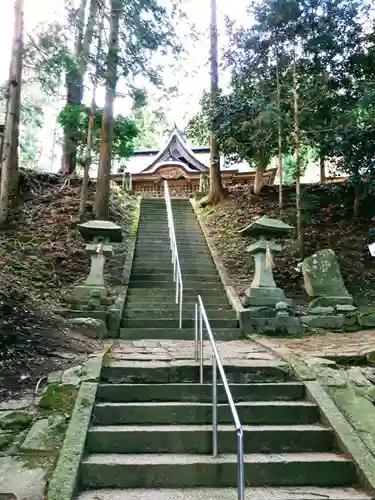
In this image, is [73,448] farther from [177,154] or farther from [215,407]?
[177,154]

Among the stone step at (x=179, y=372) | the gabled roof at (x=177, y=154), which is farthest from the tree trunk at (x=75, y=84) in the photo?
the gabled roof at (x=177, y=154)

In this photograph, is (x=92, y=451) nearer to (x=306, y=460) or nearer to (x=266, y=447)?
(x=266, y=447)

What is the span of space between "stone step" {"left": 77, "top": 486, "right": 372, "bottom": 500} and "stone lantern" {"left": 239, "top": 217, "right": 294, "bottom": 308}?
4.39m

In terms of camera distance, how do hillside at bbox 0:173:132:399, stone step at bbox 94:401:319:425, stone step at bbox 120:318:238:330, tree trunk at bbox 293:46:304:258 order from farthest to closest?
1. tree trunk at bbox 293:46:304:258
2. stone step at bbox 120:318:238:330
3. hillside at bbox 0:173:132:399
4. stone step at bbox 94:401:319:425

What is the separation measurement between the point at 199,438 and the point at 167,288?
5.22 meters

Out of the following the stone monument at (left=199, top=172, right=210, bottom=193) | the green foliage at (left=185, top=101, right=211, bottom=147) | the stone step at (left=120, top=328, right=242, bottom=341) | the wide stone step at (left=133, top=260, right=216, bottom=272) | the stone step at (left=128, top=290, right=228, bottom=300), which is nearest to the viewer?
the stone step at (left=120, top=328, right=242, bottom=341)

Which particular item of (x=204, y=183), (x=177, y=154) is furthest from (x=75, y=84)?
(x=177, y=154)

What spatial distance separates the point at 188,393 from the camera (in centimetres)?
409

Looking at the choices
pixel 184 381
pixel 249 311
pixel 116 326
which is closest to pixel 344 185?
pixel 249 311

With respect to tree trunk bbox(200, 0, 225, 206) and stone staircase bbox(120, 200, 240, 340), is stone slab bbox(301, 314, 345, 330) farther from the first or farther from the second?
tree trunk bbox(200, 0, 225, 206)

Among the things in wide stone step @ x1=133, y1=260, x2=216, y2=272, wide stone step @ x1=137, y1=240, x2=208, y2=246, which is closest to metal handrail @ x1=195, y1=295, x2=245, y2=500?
wide stone step @ x1=133, y1=260, x2=216, y2=272

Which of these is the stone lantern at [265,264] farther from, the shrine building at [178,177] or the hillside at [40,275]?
the shrine building at [178,177]

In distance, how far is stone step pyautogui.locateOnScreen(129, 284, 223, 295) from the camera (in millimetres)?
8617

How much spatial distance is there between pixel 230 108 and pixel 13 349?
10.1 metres
